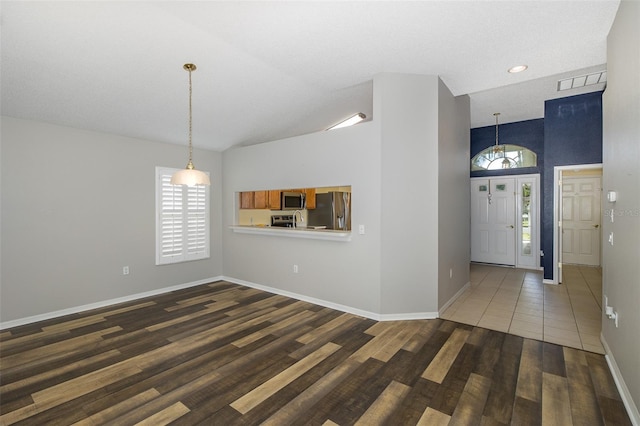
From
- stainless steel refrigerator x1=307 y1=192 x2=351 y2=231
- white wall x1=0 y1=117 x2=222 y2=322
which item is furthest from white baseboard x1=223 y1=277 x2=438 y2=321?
white wall x1=0 y1=117 x2=222 y2=322

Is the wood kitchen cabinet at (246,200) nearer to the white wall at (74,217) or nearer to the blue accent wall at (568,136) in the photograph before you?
the white wall at (74,217)

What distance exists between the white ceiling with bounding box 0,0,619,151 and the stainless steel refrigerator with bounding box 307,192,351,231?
154 centimetres

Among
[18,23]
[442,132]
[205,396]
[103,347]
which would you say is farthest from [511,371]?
[18,23]

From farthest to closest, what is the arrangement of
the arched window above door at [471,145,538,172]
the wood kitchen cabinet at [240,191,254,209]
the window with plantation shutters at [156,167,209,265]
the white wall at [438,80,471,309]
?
the arched window above door at [471,145,538,172] → the wood kitchen cabinet at [240,191,254,209] → the window with plantation shutters at [156,167,209,265] → the white wall at [438,80,471,309]

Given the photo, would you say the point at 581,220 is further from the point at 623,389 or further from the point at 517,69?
the point at 623,389

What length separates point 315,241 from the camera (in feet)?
14.5

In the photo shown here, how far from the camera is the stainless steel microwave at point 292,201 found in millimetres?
5179

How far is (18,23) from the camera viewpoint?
8.23 feet

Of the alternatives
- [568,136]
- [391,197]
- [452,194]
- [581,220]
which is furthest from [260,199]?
[581,220]

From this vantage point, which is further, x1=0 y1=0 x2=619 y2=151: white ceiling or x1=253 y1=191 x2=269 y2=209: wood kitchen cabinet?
x1=253 y1=191 x2=269 y2=209: wood kitchen cabinet

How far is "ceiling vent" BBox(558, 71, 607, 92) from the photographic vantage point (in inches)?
166

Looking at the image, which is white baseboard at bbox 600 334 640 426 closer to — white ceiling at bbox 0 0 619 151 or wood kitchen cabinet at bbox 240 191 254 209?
white ceiling at bbox 0 0 619 151

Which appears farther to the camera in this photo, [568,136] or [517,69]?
[568,136]

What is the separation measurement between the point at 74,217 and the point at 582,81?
756 centimetres
